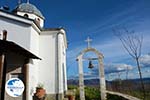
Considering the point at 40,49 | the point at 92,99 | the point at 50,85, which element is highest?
the point at 40,49

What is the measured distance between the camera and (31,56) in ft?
38.6

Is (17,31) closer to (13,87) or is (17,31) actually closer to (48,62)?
(48,62)

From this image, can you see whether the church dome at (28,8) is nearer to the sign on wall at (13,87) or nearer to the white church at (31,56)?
the white church at (31,56)

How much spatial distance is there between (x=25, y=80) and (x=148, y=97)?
8.88 metres

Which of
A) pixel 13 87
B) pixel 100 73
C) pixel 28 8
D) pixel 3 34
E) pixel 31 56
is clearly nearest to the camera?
pixel 13 87

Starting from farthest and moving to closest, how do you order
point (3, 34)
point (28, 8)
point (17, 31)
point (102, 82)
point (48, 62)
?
point (28, 8) → point (48, 62) → point (102, 82) → point (17, 31) → point (3, 34)

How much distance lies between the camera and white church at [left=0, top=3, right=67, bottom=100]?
1268cm

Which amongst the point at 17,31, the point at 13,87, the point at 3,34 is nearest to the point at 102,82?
the point at 17,31

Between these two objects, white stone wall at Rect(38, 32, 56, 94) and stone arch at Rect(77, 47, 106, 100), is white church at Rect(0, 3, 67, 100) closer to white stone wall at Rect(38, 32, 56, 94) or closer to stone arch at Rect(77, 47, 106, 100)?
white stone wall at Rect(38, 32, 56, 94)

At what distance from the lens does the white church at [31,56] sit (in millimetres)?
12677

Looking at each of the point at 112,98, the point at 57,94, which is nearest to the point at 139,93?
the point at 112,98

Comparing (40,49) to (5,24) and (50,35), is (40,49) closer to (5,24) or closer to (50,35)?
(50,35)

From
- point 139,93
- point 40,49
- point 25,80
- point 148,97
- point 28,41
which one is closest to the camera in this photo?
point 25,80

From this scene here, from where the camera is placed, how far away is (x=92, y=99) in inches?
677
